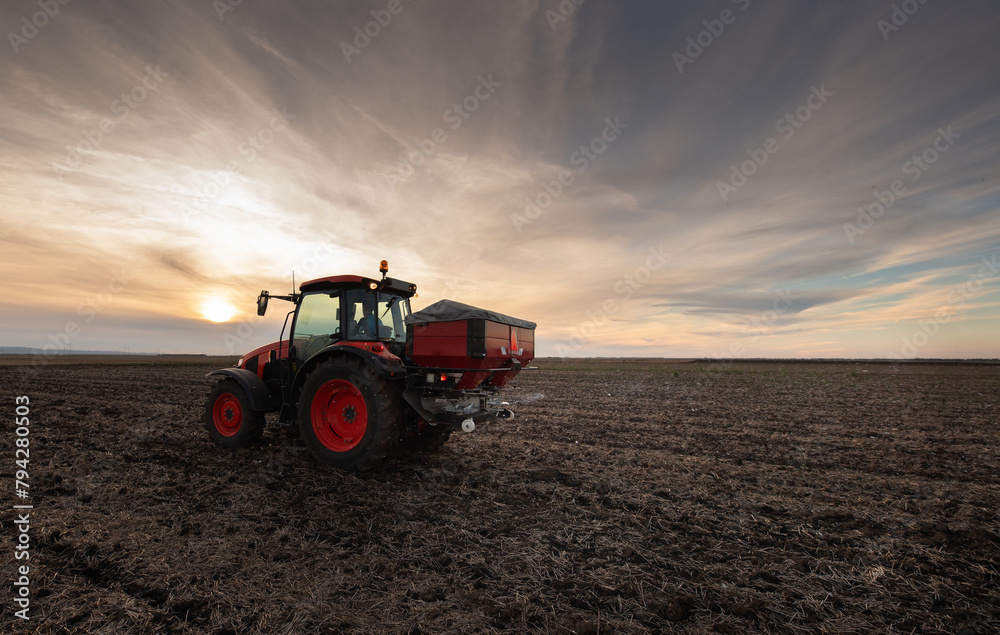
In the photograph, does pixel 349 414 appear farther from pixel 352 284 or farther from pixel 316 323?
pixel 352 284

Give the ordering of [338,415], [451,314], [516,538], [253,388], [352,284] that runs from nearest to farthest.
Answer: [516,538] → [451,314] → [338,415] → [352,284] → [253,388]

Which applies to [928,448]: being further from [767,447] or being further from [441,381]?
[441,381]

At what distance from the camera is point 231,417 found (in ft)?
22.2

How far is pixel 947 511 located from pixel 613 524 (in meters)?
3.60

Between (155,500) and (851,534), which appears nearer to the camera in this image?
(851,534)

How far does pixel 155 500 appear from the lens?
4.53m

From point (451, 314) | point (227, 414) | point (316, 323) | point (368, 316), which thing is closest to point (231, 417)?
point (227, 414)

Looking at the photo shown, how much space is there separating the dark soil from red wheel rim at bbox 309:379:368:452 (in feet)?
1.44

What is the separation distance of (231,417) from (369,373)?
3.14m

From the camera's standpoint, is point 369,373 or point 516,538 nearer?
point 516,538

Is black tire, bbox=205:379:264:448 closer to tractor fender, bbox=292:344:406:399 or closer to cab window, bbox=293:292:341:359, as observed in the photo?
tractor fender, bbox=292:344:406:399

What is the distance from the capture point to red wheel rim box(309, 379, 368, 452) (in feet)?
18.4

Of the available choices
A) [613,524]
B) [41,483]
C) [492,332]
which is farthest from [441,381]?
[41,483]

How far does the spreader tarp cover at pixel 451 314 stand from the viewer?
516 centimetres
